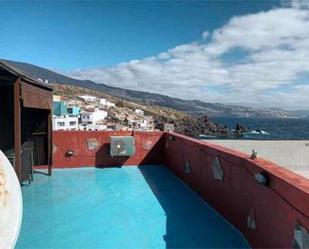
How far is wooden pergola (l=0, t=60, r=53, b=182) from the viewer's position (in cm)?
586

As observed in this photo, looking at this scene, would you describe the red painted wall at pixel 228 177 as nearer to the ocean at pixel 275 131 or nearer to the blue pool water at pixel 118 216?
the blue pool water at pixel 118 216

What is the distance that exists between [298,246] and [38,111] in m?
6.93

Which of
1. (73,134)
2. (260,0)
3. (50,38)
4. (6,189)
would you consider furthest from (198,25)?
(6,189)

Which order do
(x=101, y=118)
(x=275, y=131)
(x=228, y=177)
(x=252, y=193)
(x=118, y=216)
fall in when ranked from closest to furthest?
(x=252, y=193)
(x=228, y=177)
(x=118, y=216)
(x=101, y=118)
(x=275, y=131)

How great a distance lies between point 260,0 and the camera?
39.8 ft

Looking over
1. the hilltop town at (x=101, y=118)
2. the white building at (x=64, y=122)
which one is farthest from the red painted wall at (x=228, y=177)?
the white building at (x=64, y=122)

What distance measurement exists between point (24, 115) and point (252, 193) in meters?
6.01

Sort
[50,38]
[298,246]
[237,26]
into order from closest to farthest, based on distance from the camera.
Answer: [298,246]
[237,26]
[50,38]

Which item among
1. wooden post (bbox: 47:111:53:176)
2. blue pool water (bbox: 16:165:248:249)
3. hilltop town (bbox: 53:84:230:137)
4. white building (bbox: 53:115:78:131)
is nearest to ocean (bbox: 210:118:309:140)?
hilltop town (bbox: 53:84:230:137)

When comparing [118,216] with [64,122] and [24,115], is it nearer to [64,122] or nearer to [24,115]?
[24,115]

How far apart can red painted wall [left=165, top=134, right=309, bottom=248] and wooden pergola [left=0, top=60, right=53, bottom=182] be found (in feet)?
10.4

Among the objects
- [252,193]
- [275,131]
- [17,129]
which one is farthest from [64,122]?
[275,131]

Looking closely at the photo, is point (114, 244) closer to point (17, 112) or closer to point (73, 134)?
point (17, 112)

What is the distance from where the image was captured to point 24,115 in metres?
8.16
